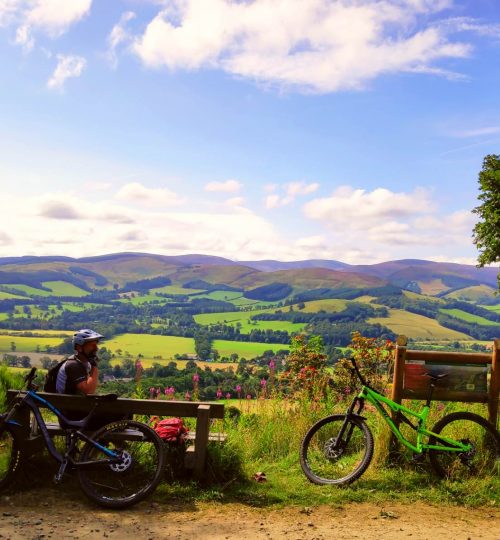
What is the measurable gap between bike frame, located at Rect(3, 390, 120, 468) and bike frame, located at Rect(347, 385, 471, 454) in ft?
10.6

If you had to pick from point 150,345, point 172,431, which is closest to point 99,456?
point 172,431

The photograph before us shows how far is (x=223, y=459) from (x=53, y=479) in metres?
2.12

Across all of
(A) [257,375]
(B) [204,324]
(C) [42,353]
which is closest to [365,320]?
(B) [204,324]

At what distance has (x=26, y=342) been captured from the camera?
383 ft

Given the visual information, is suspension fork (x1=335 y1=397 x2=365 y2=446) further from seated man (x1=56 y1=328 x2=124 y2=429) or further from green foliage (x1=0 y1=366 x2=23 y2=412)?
green foliage (x1=0 y1=366 x2=23 y2=412)

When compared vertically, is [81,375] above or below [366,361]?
above

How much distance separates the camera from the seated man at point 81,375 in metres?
6.64

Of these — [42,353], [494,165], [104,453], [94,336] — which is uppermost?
[494,165]

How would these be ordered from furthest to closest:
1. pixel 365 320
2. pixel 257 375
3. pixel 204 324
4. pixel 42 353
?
pixel 204 324
pixel 365 320
pixel 42 353
pixel 257 375

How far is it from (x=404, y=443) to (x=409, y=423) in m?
0.27

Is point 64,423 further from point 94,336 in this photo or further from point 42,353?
point 42,353

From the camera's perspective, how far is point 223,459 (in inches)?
271

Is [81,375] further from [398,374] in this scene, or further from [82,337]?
[398,374]

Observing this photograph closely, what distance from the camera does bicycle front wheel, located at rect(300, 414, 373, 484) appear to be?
6.74 metres
